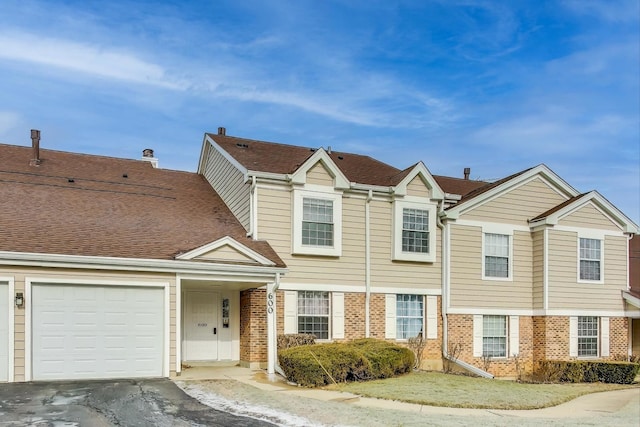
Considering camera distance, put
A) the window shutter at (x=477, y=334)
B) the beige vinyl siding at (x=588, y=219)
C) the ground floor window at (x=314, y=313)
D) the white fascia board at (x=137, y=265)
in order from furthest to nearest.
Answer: the beige vinyl siding at (x=588, y=219) < the window shutter at (x=477, y=334) < the ground floor window at (x=314, y=313) < the white fascia board at (x=137, y=265)

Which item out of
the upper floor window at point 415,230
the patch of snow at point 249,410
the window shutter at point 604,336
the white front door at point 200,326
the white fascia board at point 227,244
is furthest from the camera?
the window shutter at point 604,336

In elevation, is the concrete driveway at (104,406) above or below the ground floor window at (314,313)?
below

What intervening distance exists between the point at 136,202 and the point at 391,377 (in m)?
8.95

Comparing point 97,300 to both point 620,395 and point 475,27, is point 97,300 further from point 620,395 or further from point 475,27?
point 620,395

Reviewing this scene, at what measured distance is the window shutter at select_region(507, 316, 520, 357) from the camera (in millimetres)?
21219

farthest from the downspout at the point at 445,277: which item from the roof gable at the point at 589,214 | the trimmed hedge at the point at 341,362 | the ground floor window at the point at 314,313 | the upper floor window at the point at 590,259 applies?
the upper floor window at the point at 590,259

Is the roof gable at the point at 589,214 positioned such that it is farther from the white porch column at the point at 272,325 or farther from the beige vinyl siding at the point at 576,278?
the white porch column at the point at 272,325

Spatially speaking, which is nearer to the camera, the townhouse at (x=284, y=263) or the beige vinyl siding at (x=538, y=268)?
the townhouse at (x=284, y=263)

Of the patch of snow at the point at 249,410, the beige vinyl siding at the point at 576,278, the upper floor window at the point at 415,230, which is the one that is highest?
the upper floor window at the point at 415,230

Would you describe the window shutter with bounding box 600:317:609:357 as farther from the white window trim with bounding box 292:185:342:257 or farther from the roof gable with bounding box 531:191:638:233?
the white window trim with bounding box 292:185:342:257

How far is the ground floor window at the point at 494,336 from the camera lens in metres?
21.0

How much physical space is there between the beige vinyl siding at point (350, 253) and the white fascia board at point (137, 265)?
1.81 metres

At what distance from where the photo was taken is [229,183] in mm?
20109

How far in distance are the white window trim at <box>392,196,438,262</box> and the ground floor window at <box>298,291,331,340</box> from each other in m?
2.81
